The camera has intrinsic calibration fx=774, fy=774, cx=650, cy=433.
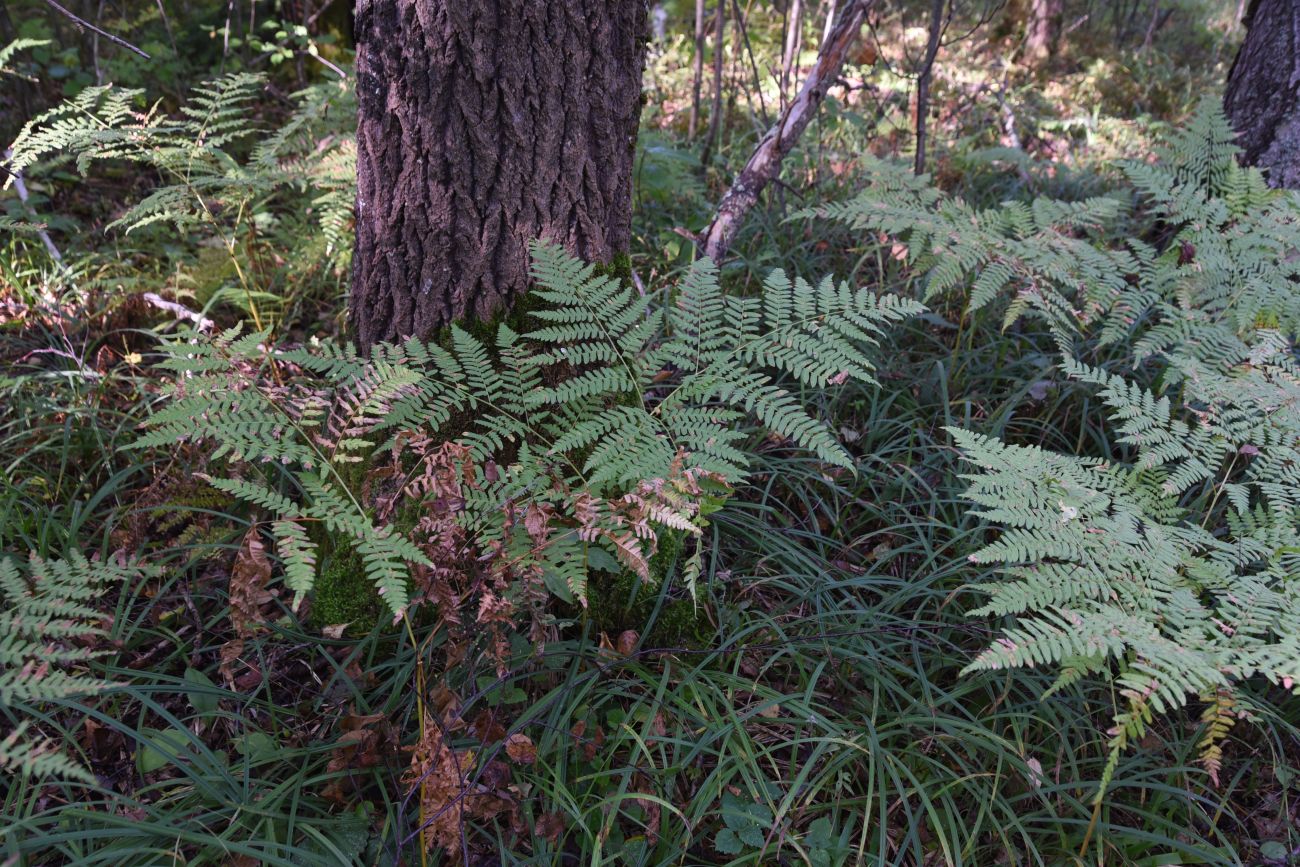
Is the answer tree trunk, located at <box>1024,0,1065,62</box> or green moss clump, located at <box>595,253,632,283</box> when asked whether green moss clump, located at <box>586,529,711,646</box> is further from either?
tree trunk, located at <box>1024,0,1065,62</box>

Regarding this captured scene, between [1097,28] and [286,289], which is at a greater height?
[1097,28]

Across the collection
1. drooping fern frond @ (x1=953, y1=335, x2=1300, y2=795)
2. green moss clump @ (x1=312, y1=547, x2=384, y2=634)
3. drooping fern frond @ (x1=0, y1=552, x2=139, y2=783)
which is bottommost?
green moss clump @ (x1=312, y1=547, x2=384, y2=634)

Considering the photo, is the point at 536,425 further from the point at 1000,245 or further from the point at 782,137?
the point at 1000,245

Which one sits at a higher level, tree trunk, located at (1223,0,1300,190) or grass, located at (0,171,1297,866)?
tree trunk, located at (1223,0,1300,190)

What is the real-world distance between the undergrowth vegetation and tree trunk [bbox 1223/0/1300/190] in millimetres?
804

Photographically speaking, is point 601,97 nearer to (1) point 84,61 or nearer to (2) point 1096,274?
(2) point 1096,274

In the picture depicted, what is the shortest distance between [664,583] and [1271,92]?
3735 millimetres

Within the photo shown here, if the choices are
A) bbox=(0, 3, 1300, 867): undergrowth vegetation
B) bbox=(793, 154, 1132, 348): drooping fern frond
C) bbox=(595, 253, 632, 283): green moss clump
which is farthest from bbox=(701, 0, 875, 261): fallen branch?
bbox=(595, 253, 632, 283): green moss clump

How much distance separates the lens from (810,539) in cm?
262

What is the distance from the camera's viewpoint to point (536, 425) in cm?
223

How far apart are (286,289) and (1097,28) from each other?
10.4m

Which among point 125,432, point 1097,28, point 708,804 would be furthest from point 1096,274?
point 1097,28

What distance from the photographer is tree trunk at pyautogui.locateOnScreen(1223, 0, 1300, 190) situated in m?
3.51

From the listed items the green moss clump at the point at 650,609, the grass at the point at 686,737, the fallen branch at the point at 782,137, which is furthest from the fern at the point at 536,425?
the fallen branch at the point at 782,137
